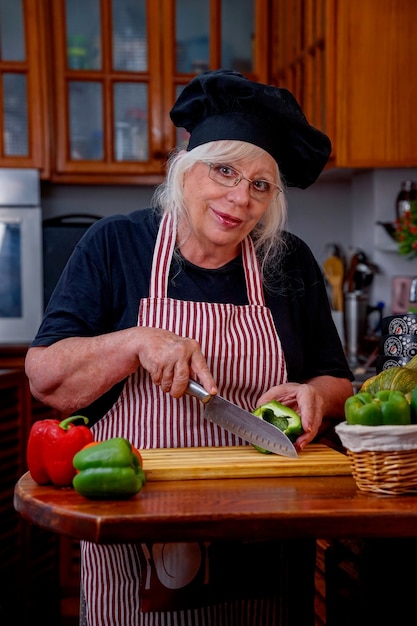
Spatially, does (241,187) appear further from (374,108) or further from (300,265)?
(374,108)

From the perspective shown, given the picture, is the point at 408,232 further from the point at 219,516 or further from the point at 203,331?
the point at 219,516

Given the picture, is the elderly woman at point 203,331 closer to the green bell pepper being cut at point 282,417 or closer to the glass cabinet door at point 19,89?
the green bell pepper being cut at point 282,417

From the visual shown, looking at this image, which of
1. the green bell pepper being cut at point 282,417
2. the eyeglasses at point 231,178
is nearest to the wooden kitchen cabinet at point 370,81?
the eyeglasses at point 231,178

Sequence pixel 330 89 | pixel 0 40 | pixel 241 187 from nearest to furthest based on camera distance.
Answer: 1. pixel 241 187
2. pixel 330 89
3. pixel 0 40

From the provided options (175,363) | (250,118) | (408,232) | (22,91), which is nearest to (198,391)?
(175,363)

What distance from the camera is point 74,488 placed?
1.31 meters

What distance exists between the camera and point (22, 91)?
3.97 meters

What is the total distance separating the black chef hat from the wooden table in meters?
0.73

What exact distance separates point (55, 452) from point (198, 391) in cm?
28

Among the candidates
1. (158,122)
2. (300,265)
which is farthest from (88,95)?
(300,265)

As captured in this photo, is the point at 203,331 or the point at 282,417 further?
the point at 203,331

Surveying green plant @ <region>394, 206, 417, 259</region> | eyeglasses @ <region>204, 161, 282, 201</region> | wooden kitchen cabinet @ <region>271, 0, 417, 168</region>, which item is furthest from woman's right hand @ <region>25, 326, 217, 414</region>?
wooden kitchen cabinet @ <region>271, 0, 417, 168</region>

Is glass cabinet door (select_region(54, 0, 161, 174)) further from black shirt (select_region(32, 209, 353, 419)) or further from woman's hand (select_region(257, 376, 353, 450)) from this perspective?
woman's hand (select_region(257, 376, 353, 450))

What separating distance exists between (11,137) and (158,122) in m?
0.67
